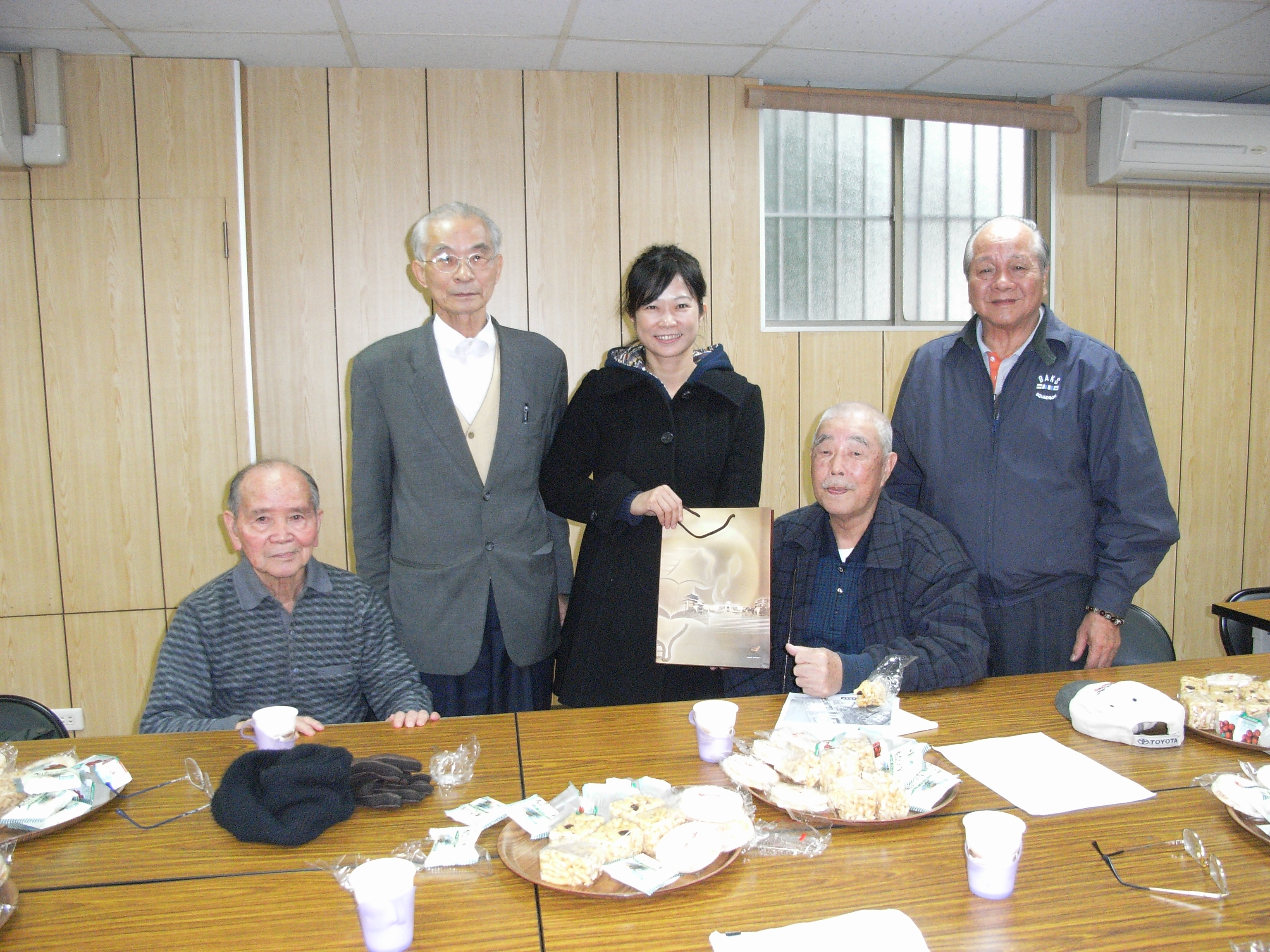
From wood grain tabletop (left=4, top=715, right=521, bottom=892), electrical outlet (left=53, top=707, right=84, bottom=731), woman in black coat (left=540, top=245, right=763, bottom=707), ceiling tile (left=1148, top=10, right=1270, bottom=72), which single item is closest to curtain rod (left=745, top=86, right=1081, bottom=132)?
ceiling tile (left=1148, top=10, right=1270, bottom=72)

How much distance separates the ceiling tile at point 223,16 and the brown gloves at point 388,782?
3.33 metres

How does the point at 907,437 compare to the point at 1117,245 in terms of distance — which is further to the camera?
the point at 1117,245

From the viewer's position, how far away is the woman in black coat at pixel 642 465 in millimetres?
2535

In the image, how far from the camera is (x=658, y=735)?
1861mm

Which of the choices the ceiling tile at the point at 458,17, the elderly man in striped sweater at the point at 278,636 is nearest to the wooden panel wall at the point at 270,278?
the ceiling tile at the point at 458,17

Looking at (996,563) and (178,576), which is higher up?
(996,563)

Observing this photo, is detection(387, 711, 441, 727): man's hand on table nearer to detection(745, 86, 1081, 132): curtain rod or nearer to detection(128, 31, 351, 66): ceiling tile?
detection(128, 31, 351, 66): ceiling tile

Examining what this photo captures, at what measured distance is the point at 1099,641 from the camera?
2490mm

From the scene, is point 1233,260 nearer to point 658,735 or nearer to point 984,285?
point 984,285

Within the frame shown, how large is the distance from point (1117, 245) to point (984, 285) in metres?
3.33

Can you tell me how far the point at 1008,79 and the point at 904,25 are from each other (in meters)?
1.15

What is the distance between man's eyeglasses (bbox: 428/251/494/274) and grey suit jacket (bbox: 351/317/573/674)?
220 mm

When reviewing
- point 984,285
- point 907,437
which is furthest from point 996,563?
point 984,285

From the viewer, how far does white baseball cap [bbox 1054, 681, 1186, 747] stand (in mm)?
1758
